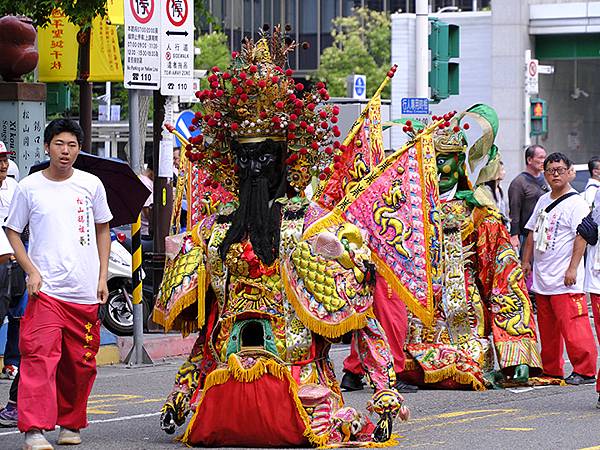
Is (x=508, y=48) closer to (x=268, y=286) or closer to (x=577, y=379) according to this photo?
(x=577, y=379)

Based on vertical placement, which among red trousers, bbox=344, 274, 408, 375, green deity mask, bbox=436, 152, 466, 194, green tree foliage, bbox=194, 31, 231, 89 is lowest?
red trousers, bbox=344, 274, 408, 375

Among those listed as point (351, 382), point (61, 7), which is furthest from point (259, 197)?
point (61, 7)

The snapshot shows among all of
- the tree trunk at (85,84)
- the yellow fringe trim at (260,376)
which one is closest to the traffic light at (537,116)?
the tree trunk at (85,84)

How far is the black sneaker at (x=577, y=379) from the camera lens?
12.5 metres

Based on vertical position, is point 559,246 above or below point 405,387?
above

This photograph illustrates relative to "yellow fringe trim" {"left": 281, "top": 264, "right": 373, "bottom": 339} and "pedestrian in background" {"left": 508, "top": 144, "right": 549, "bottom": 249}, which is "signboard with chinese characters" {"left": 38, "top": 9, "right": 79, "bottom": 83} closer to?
"pedestrian in background" {"left": 508, "top": 144, "right": 549, "bottom": 249}

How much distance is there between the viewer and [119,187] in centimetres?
998

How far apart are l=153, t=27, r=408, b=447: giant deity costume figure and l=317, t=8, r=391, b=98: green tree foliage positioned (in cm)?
4608

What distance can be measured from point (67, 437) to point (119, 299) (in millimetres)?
7575

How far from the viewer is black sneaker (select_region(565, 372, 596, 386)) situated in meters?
12.5

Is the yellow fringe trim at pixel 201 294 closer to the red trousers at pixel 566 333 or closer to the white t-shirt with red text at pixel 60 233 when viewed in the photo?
the white t-shirt with red text at pixel 60 233

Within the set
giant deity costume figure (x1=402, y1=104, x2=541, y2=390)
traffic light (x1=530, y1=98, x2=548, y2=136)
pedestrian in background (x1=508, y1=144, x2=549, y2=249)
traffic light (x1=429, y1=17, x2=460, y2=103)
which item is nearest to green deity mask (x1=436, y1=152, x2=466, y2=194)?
giant deity costume figure (x1=402, y1=104, x2=541, y2=390)

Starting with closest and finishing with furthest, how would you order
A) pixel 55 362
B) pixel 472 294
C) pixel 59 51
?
pixel 55 362 < pixel 472 294 < pixel 59 51

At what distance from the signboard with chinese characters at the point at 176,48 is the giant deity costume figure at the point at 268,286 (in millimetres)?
4876
